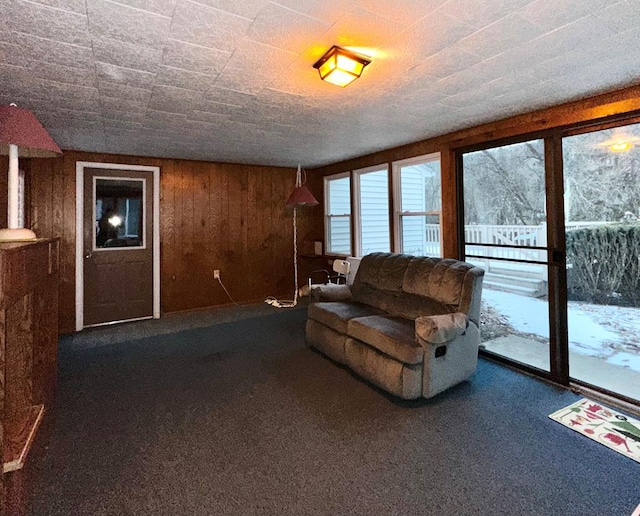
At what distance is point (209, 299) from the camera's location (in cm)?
Answer: 536

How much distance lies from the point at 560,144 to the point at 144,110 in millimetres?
3542

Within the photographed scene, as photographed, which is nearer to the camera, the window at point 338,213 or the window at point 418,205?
the window at point 418,205

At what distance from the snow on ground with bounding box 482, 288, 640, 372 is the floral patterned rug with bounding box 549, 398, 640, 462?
0.61m

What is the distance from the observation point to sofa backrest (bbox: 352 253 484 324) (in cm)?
291

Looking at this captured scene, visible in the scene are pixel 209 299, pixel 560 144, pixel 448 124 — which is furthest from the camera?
pixel 209 299

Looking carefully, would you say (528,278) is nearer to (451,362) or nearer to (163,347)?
(451,362)

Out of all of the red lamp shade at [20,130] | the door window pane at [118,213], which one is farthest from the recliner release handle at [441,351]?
the door window pane at [118,213]

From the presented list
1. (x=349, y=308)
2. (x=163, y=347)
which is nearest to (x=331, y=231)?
(x=349, y=308)

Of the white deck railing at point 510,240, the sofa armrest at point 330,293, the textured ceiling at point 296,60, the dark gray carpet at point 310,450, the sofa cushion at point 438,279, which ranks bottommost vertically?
the dark gray carpet at point 310,450

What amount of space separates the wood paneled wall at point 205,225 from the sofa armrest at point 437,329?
3705mm

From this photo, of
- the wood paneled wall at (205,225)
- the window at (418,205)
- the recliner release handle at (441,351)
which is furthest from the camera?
the wood paneled wall at (205,225)

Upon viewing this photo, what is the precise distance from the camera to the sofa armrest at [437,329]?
96.4 inches

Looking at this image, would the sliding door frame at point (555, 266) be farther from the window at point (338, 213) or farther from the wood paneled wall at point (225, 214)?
the window at point (338, 213)

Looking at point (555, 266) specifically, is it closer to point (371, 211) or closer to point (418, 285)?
point (418, 285)
